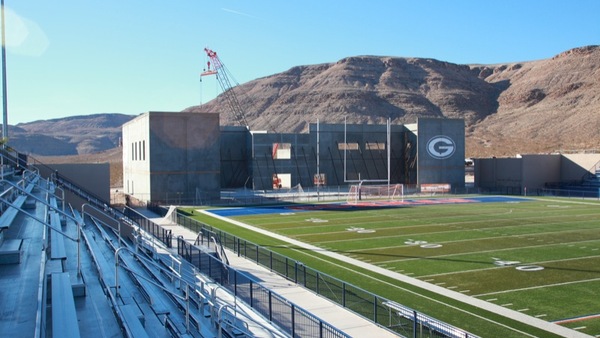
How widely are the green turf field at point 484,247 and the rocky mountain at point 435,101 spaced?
75.5 metres

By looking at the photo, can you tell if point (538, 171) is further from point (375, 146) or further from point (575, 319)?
point (575, 319)

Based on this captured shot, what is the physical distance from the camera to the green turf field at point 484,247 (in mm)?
16016

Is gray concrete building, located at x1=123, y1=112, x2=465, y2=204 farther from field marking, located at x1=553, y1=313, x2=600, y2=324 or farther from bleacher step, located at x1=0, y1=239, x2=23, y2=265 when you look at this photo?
bleacher step, located at x1=0, y1=239, x2=23, y2=265

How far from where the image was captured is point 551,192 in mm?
53500

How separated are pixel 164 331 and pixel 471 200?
42483 millimetres

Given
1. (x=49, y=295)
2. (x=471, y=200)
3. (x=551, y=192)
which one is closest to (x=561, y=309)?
(x=49, y=295)

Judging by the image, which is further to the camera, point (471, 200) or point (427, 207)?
point (471, 200)

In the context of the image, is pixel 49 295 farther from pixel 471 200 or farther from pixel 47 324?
pixel 471 200

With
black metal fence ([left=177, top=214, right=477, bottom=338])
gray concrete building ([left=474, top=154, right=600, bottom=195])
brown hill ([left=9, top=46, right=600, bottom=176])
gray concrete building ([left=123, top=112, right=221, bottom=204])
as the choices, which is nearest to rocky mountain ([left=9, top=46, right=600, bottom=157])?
brown hill ([left=9, top=46, right=600, bottom=176])

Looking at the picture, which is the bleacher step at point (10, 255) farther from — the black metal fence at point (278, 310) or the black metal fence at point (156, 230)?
the black metal fence at point (156, 230)

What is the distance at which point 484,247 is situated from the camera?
78.9ft

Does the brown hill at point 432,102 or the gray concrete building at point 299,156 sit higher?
the brown hill at point 432,102

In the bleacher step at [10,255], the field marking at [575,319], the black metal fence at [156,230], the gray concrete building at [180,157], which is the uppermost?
the gray concrete building at [180,157]

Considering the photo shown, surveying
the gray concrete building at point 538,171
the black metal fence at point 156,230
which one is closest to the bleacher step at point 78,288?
the black metal fence at point 156,230
